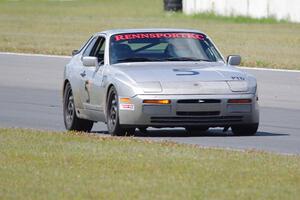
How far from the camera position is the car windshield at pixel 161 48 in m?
15.9

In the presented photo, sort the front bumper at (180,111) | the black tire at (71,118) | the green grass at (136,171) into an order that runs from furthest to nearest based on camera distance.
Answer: the black tire at (71,118)
the front bumper at (180,111)
the green grass at (136,171)

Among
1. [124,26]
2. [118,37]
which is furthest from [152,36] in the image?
[124,26]

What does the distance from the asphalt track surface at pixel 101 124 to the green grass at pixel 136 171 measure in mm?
1476

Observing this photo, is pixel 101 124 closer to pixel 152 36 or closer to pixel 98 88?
pixel 98 88

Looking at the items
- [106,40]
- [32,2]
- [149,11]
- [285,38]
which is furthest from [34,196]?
[32,2]

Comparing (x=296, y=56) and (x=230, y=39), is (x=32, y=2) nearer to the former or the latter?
(x=230, y=39)

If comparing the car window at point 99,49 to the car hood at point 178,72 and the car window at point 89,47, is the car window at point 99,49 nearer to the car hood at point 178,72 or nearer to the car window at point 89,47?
the car window at point 89,47

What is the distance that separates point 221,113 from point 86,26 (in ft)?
114

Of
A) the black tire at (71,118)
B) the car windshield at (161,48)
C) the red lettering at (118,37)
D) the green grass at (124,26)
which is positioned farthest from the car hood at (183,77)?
the green grass at (124,26)

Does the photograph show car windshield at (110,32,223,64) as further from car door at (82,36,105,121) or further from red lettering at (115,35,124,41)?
car door at (82,36,105,121)

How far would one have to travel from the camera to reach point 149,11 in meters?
62.1

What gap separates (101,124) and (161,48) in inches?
107

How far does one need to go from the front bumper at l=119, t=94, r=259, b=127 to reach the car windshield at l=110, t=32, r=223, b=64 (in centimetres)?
115

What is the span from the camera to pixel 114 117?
602 inches
